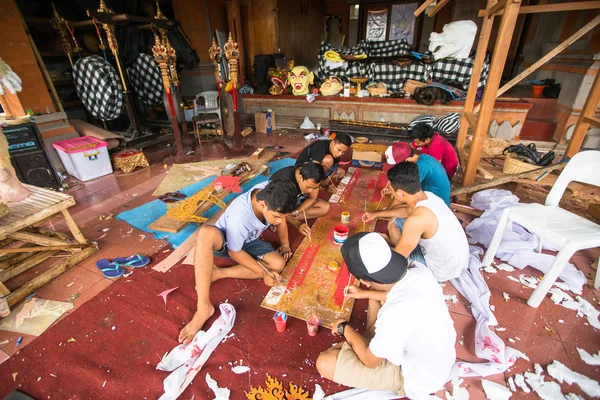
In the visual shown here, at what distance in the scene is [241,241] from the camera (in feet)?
8.05

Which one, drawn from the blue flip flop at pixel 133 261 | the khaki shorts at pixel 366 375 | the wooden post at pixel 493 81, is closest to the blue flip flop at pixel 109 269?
the blue flip flop at pixel 133 261

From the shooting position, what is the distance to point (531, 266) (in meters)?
2.98

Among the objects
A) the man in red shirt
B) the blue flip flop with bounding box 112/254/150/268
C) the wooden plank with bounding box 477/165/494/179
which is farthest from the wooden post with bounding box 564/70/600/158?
the blue flip flop with bounding box 112/254/150/268

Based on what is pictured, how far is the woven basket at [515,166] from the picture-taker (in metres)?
4.01

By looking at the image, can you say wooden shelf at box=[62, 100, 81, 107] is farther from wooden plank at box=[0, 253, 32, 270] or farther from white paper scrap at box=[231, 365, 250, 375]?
white paper scrap at box=[231, 365, 250, 375]

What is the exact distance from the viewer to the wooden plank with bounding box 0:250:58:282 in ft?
9.48

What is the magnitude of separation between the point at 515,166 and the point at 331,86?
4.86m

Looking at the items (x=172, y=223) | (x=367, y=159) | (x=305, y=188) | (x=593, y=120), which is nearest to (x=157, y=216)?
(x=172, y=223)

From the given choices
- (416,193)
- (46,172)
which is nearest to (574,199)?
(416,193)

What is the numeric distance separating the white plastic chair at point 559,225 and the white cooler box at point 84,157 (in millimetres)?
6091

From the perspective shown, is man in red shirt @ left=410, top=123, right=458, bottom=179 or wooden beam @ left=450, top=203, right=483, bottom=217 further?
wooden beam @ left=450, top=203, right=483, bottom=217

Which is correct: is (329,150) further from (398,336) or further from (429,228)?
(398,336)

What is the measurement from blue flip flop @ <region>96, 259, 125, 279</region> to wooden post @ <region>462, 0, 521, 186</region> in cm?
462

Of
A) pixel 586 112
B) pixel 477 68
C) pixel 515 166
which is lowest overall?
pixel 515 166
